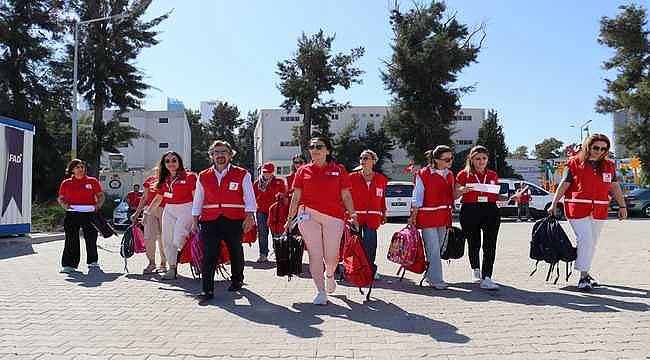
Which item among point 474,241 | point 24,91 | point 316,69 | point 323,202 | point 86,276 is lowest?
point 86,276

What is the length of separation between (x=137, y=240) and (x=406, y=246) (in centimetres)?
438

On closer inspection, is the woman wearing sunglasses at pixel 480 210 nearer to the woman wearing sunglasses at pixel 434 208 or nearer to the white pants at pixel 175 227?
the woman wearing sunglasses at pixel 434 208

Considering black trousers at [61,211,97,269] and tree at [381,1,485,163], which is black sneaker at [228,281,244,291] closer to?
black trousers at [61,211,97,269]

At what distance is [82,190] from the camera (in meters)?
9.52

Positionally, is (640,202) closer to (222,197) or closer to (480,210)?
(480,210)

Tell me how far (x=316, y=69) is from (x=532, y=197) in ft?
83.6

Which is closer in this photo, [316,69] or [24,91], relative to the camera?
[24,91]

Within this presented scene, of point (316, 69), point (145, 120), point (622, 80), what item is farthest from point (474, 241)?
point (145, 120)

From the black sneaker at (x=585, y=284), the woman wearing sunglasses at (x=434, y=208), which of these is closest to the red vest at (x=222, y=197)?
the woman wearing sunglasses at (x=434, y=208)

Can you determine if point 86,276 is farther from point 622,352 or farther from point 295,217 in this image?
point 622,352

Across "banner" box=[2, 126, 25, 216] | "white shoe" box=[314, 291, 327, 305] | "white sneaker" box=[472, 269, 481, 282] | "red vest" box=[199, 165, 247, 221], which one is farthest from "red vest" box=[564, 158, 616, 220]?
"banner" box=[2, 126, 25, 216]

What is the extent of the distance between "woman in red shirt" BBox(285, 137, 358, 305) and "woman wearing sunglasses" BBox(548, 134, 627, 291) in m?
2.80

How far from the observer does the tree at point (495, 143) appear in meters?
57.3

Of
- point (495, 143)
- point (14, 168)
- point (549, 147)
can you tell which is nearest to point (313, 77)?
point (495, 143)
